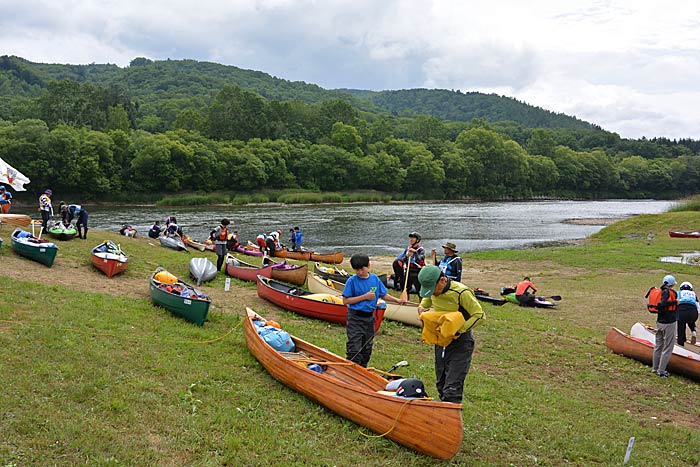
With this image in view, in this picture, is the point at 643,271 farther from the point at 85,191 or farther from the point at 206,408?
the point at 85,191

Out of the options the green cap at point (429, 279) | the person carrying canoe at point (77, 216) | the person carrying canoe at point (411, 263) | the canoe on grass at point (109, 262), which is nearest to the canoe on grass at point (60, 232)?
the person carrying canoe at point (77, 216)

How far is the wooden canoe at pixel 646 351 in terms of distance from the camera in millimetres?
10578

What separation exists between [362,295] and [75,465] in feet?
14.3

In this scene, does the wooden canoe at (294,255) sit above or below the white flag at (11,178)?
below

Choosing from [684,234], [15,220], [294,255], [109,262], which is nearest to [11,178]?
[15,220]

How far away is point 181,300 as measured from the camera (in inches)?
464

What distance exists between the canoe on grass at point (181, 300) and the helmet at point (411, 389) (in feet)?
19.7

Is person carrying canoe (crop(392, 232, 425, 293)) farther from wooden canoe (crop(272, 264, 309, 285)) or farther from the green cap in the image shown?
the green cap

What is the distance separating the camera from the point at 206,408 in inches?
291

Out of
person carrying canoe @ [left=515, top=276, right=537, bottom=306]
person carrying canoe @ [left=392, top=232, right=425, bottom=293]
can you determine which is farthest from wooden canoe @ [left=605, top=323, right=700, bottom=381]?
person carrying canoe @ [left=392, top=232, right=425, bottom=293]

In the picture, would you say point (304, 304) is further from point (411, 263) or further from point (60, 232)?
point (60, 232)

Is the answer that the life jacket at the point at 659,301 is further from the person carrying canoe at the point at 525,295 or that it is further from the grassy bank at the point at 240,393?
the person carrying canoe at the point at 525,295

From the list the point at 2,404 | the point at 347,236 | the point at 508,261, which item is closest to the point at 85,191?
the point at 347,236

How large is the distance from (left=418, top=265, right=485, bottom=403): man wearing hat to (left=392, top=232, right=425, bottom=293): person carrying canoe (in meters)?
8.04
